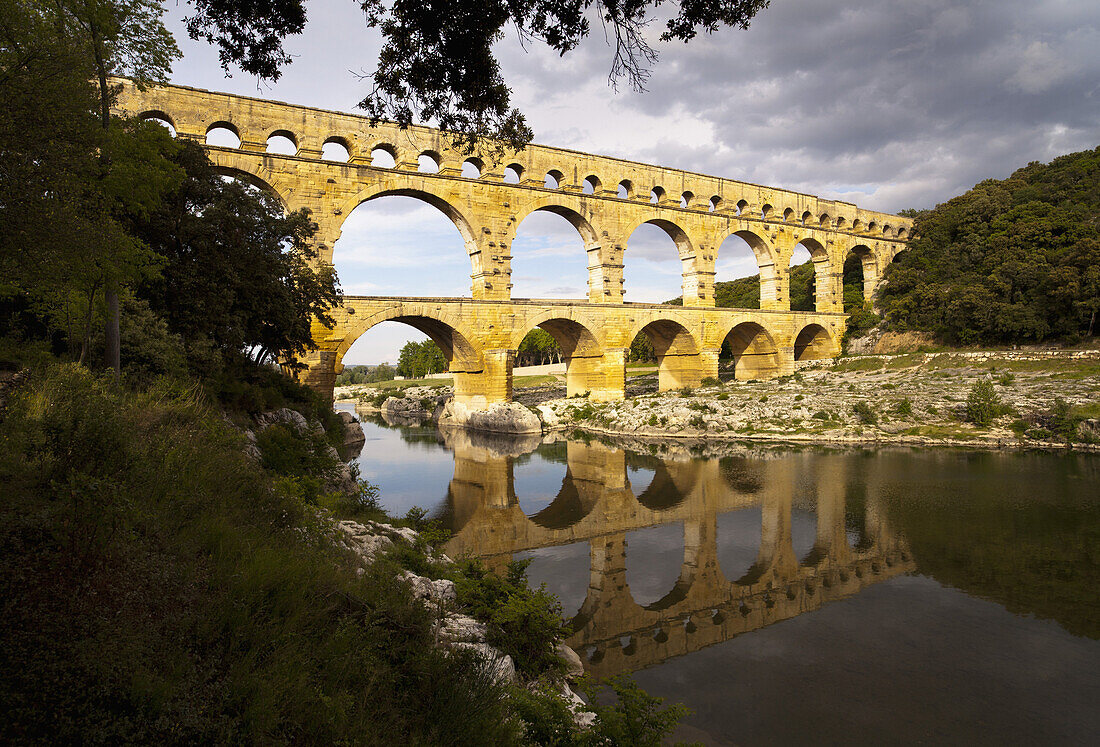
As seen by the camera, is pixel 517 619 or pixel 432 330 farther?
pixel 432 330

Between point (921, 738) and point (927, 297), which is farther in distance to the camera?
point (927, 297)

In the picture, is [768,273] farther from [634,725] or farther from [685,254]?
[634,725]

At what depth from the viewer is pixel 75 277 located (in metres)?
5.59

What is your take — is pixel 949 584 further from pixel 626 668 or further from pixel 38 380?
pixel 38 380

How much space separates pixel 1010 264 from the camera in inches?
1086

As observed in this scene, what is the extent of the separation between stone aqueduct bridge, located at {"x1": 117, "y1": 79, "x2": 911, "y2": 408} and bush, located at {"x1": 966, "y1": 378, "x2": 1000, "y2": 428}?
11927 millimetres

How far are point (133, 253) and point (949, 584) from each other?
34.2ft

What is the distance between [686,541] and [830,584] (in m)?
2.44

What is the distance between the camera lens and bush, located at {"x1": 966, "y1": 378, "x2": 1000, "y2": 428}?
18016 mm

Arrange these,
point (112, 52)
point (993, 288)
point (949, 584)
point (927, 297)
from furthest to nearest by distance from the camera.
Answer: point (927, 297), point (993, 288), point (949, 584), point (112, 52)

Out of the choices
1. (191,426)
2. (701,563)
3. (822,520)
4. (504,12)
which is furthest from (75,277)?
(822,520)

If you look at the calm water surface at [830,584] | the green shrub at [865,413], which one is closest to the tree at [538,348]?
the green shrub at [865,413]

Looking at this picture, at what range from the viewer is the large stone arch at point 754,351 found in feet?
105

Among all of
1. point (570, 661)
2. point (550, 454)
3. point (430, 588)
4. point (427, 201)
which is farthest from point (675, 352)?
point (430, 588)
